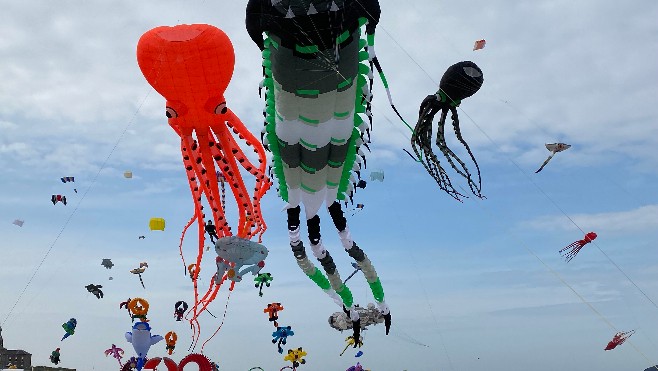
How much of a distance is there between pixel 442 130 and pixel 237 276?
6.25 m

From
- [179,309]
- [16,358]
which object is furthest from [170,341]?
[16,358]

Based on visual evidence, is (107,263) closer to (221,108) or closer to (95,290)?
(95,290)

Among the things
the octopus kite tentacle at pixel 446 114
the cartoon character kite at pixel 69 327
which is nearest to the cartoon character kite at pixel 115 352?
the cartoon character kite at pixel 69 327

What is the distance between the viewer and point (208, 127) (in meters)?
11.1

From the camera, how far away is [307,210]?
10.2 metres

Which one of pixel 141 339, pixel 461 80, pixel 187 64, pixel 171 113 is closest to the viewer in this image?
pixel 461 80

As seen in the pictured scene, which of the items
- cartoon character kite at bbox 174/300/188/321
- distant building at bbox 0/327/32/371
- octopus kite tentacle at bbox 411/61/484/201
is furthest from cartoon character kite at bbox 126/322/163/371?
distant building at bbox 0/327/32/371

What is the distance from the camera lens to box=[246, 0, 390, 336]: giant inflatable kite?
736 centimetres

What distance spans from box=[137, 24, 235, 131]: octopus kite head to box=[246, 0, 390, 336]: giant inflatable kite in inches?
74.6

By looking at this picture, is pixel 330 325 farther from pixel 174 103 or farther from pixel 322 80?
pixel 322 80

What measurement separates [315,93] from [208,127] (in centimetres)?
367

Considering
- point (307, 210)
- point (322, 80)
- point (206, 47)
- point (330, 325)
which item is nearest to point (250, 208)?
point (307, 210)

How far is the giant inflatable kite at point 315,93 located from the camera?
7359mm

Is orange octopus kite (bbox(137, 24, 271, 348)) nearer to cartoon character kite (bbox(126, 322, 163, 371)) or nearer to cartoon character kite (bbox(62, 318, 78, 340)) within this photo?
cartoon character kite (bbox(126, 322, 163, 371))
